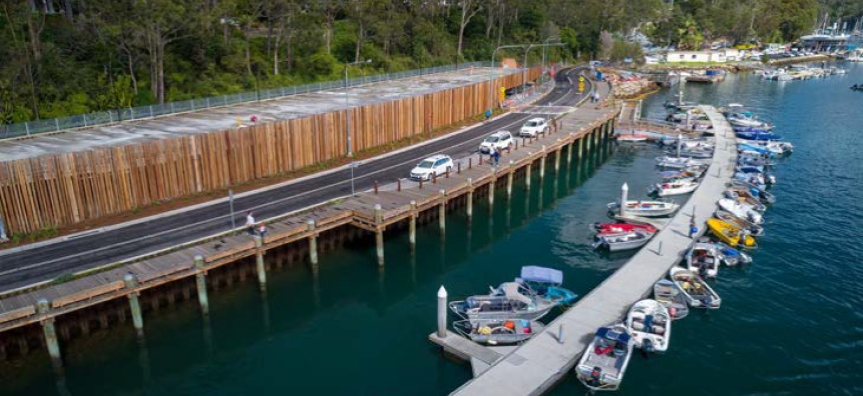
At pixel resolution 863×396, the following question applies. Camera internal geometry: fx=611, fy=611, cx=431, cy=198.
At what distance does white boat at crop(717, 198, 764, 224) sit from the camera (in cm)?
5339

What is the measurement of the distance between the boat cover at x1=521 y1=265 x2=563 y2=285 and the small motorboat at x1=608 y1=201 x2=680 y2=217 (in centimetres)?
1793

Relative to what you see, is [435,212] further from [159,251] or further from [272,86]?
[272,86]

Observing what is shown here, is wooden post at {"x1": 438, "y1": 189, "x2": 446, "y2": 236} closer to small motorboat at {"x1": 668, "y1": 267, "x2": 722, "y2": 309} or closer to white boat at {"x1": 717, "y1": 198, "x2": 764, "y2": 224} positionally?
small motorboat at {"x1": 668, "y1": 267, "x2": 722, "y2": 309}

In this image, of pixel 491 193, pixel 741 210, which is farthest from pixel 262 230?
pixel 741 210

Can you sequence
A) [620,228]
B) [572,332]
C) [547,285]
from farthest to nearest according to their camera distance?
1. [620,228]
2. [547,285]
3. [572,332]

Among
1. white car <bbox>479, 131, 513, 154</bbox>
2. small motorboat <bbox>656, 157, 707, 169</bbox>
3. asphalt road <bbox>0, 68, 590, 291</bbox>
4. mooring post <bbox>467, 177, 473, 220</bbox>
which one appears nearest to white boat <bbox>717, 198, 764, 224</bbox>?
small motorboat <bbox>656, 157, 707, 169</bbox>

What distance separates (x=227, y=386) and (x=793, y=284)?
1509 inches

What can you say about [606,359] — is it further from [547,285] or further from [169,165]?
[169,165]

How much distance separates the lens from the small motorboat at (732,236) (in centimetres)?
4900

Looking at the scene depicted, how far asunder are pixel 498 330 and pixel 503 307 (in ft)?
7.84

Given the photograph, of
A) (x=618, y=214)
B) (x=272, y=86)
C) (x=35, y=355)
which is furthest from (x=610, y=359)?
(x=272, y=86)

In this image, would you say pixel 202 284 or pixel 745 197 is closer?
pixel 202 284

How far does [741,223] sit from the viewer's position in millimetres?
52250

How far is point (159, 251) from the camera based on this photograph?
38.4 m
